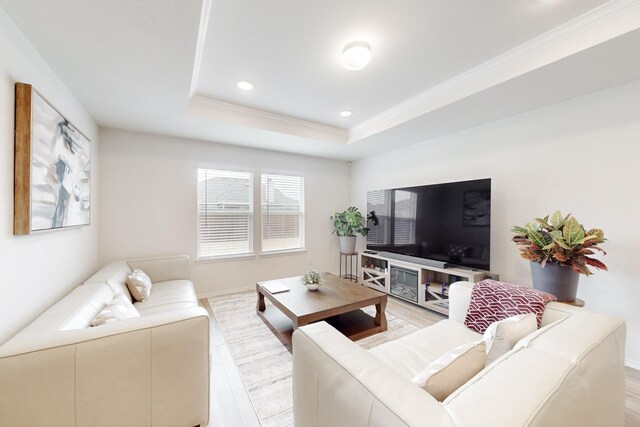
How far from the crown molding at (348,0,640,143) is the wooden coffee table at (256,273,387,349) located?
2.10 m

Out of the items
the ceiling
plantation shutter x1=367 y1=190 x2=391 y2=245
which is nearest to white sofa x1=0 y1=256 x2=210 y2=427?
the ceiling

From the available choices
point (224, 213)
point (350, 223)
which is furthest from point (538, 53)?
point (224, 213)

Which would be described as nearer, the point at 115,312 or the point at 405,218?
the point at 115,312

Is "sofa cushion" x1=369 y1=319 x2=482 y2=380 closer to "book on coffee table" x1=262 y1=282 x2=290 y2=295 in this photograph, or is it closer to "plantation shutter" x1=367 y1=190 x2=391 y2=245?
"book on coffee table" x1=262 y1=282 x2=290 y2=295

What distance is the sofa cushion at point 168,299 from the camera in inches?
87.0

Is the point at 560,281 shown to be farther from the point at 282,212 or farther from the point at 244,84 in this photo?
the point at 282,212

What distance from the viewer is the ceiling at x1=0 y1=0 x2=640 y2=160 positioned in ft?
4.93

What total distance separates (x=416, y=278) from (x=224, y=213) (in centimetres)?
296

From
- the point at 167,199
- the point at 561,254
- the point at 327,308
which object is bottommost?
the point at 327,308

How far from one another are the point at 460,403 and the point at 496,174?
2994 mm

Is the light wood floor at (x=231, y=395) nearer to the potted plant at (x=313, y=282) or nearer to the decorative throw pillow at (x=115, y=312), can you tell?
the decorative throw pillow at (x=115, y=312)

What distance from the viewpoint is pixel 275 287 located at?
2.83 meters

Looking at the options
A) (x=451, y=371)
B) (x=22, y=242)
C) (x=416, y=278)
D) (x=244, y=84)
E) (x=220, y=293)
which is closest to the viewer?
(x=451, y=371)

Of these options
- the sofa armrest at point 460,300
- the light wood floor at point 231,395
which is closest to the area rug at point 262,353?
the light wood floor at point 231,395
